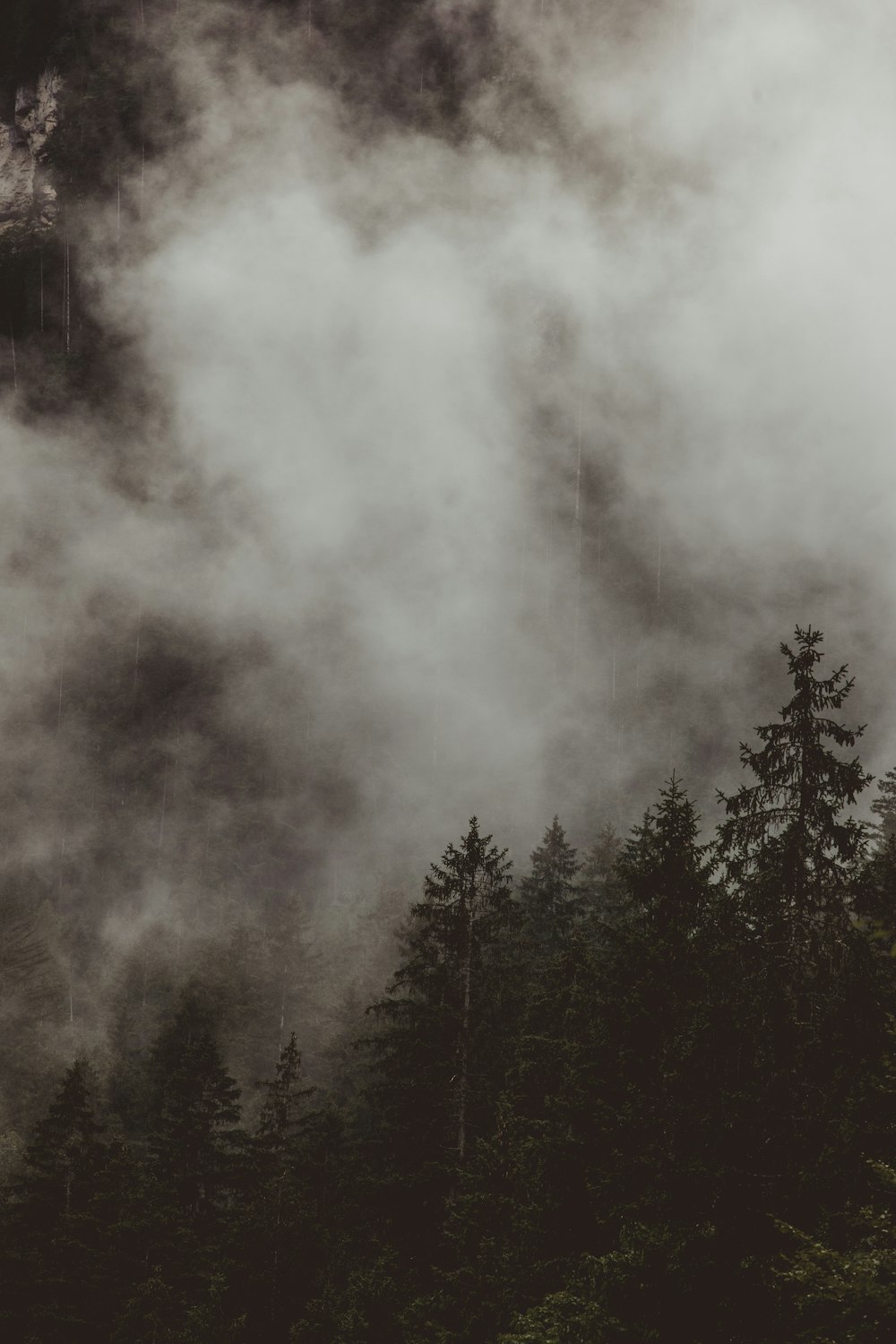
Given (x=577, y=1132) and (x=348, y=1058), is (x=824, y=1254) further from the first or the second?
(x=348, y=1058)

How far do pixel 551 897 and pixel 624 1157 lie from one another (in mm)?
35608

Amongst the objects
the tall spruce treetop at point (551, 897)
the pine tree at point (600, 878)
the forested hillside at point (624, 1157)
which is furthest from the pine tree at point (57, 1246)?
the tall spruce treetop at point (551, 897)

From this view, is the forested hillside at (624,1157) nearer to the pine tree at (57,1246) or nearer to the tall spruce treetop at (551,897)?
the pine tree at (57,1246)

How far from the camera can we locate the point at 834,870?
49.8 ft

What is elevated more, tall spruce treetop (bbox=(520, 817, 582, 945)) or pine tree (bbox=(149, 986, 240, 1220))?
tall spruce treetop (bbox=(520, 817, 582, 945))

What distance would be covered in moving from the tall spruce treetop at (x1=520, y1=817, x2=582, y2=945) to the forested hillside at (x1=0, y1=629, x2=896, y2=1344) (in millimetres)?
17482

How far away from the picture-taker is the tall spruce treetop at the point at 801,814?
14953 mm

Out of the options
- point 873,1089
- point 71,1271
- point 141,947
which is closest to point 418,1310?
point 873,1089

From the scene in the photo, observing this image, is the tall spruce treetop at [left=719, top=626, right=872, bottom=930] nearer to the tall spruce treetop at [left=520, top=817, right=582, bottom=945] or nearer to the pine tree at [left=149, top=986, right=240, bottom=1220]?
the pine tree at [left=149, top=986, right=240, bottom=1220]

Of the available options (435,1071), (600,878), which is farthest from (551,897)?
(435,1071)

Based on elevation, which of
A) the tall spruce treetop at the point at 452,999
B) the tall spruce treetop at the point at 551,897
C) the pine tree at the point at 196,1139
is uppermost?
the tall spruce treetop at the point at 551,897

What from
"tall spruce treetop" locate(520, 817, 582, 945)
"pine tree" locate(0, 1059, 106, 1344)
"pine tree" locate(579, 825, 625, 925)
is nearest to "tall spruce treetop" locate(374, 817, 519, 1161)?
"pine tree" locate(0, 1059, 106, 1344)

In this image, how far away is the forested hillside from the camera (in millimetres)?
12930

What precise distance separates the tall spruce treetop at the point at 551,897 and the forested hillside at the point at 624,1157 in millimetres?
17482
